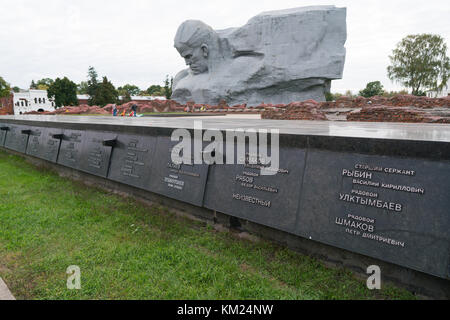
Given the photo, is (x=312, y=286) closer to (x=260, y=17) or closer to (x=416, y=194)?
(x=416, y=194)

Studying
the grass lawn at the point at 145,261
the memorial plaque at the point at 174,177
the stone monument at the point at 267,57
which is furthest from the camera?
the stone monument at the point at 267,57

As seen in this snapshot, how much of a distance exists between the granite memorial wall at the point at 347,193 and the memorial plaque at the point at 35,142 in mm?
3930

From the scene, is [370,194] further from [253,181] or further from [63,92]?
[63,92]

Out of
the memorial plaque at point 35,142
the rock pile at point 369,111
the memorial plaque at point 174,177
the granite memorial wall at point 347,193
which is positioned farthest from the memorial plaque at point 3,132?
the rock pile at point 369,111

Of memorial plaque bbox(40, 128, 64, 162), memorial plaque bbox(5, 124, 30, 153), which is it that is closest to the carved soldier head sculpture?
memorial plaque bbox(5, 124, 30, 153)

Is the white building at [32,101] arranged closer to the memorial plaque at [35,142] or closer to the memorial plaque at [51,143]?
the memorial plaque at [35,142]

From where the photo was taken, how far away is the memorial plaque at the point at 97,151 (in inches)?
161

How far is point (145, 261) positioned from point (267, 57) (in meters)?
29.1

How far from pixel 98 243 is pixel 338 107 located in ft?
50.2

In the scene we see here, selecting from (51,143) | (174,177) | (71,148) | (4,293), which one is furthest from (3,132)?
(4,293)

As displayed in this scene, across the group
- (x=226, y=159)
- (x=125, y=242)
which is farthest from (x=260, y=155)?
(x=125, y=242)

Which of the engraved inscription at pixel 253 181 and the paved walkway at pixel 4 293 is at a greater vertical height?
the engraved inscription at pixel 253 181

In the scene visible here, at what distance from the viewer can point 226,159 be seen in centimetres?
284

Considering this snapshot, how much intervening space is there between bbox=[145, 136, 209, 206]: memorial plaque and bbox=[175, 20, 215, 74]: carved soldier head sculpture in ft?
93.4
